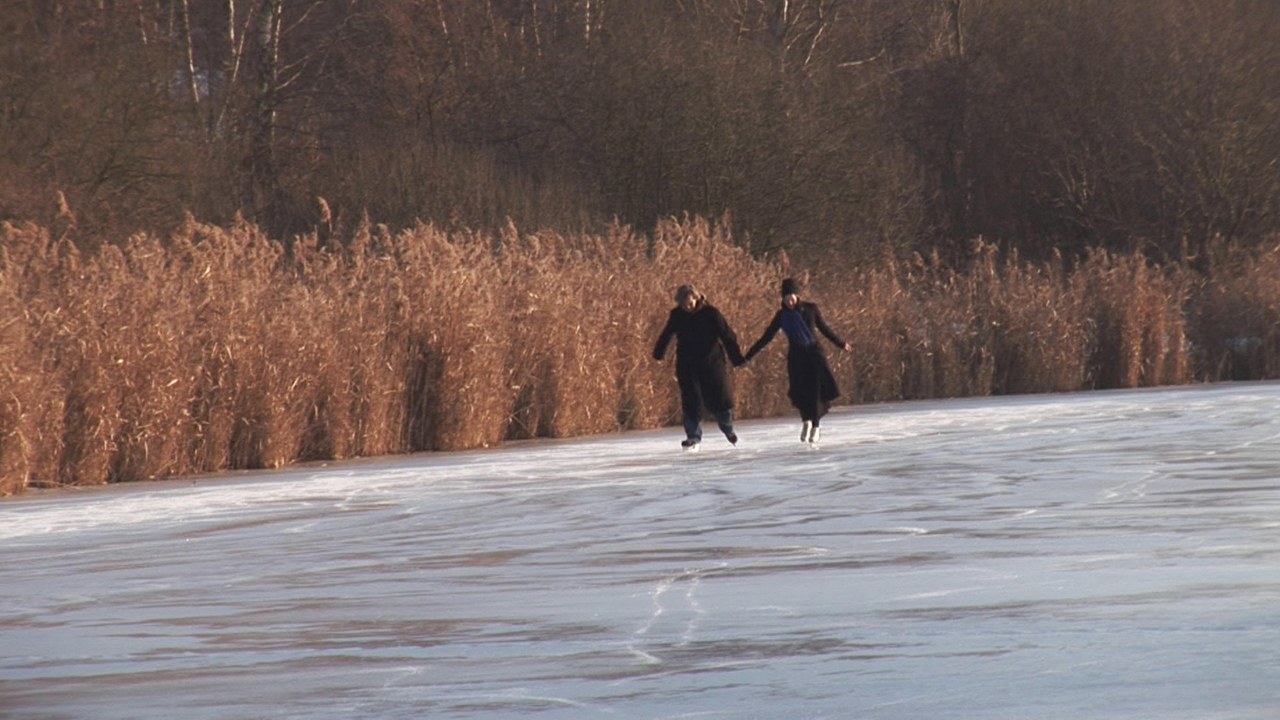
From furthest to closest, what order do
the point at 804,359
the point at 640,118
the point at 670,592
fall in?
the point at 640,118
the point at 804,359
the point at 670,592

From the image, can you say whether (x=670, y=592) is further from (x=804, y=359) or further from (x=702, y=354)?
(x=804, y=359)

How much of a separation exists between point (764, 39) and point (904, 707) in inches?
1492

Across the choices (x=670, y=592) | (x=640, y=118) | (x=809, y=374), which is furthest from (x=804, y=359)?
(x=640, y=118)

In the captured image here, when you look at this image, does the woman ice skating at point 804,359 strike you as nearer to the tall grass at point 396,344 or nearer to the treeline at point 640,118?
the tall grass at point 396,344

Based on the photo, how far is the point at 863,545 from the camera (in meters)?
10.8

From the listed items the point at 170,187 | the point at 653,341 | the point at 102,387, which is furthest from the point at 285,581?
the point at 170,187

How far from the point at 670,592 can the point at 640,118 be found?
84.5 feet

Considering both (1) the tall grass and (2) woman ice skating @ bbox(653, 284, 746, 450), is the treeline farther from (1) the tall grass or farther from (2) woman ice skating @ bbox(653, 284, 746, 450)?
(2) woman ice skating @ bbox(653, 284, 746, 450)

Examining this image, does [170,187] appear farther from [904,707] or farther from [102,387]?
[904,707]

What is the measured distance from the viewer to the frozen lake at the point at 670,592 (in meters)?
6.63

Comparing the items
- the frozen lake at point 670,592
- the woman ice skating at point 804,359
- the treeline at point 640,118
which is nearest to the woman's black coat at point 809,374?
the woman ice skating at point 804,359

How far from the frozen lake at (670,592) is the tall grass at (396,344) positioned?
1.05 meters

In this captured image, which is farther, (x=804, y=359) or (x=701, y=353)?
(x=804, y=359)

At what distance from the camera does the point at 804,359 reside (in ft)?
65.0
